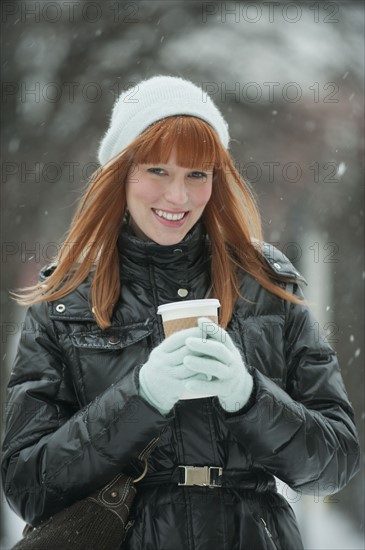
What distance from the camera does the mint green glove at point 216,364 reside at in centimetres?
215

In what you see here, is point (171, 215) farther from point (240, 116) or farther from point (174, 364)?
point (240, 116)

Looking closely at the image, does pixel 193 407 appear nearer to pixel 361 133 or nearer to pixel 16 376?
pixel 16 376

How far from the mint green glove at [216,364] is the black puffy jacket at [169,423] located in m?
0.08

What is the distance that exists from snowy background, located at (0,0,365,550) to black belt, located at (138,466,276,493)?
3.30 m

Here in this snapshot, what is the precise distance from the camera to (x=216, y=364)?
2.17 metres

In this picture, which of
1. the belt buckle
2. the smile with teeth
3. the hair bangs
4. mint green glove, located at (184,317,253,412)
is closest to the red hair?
the hair bangs

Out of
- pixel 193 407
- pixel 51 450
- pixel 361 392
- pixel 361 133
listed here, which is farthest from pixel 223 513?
pixel 361 133

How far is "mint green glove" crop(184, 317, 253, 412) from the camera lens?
2.15m

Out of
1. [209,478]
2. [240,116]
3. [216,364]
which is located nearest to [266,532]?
[209,478]

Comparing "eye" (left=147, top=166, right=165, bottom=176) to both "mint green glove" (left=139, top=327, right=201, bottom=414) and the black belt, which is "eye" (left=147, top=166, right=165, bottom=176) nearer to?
"mint green glove" (left=139, top=327, right=201, bottom=414)

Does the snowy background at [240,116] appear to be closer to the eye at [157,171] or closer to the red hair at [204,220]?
the red hair at [204,220]

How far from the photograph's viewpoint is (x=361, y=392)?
20.2 feet

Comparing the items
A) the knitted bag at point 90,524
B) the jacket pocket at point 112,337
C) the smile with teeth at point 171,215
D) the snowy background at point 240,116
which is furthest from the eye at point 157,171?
the snowy background at point 240,116

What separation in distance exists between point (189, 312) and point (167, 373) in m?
0.16
